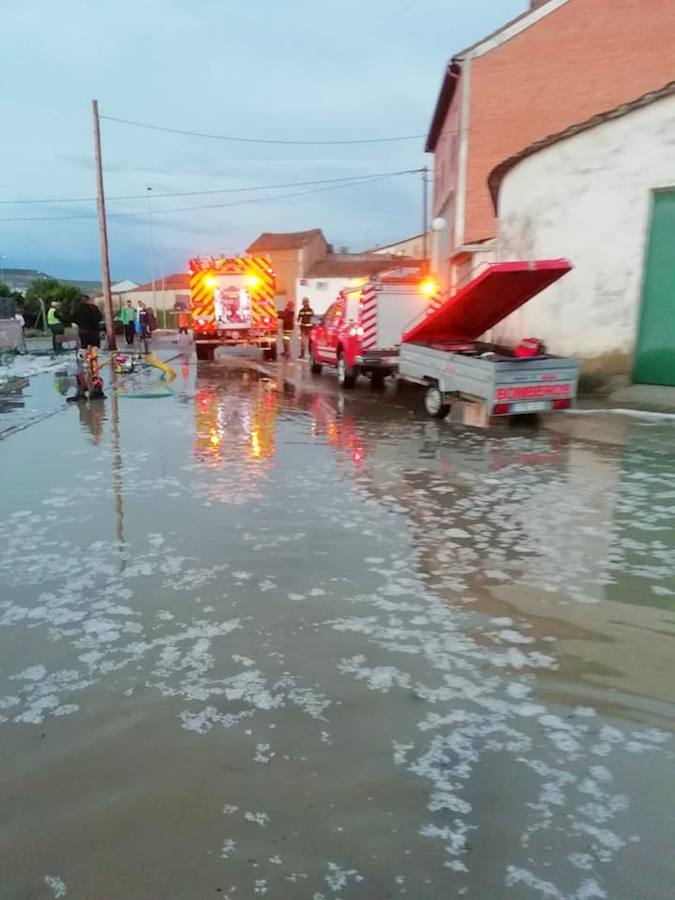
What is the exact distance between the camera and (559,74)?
68.0 ft

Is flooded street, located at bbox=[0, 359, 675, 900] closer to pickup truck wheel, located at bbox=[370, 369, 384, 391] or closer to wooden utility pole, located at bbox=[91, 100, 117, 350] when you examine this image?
pickup truck wheel, located at bbox=[370, 369, 384, 391]

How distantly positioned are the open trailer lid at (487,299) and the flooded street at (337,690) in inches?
153

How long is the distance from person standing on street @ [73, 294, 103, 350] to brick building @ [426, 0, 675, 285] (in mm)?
9325

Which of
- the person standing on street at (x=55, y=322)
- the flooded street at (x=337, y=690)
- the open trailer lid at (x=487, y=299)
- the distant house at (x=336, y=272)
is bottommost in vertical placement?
the flooded street at (x=337, y=690)

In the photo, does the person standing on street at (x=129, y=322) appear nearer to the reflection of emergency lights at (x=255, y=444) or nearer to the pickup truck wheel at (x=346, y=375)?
the pickup truck wheel at (x=346, y=375)

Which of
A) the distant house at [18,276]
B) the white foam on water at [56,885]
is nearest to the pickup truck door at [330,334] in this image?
the white foam on water at [56,885]

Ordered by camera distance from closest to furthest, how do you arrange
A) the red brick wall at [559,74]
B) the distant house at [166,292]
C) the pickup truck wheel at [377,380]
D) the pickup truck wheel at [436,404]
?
1. the pickup truck wheel at [436,404]
2. the pickup truck wheel at [377,380]
3. the red brick wall at [559,74]
4. the distant house at [166,292]

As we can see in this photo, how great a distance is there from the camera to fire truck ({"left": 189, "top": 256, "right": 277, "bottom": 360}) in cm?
2220

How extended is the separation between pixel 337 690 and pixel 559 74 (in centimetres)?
2212

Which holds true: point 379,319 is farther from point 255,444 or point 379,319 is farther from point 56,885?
point 56,885

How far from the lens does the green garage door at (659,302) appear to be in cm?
1102

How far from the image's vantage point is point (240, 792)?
258cm

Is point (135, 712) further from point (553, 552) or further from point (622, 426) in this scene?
point (622, 426)

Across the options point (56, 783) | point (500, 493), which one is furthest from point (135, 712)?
point (500, 493)
